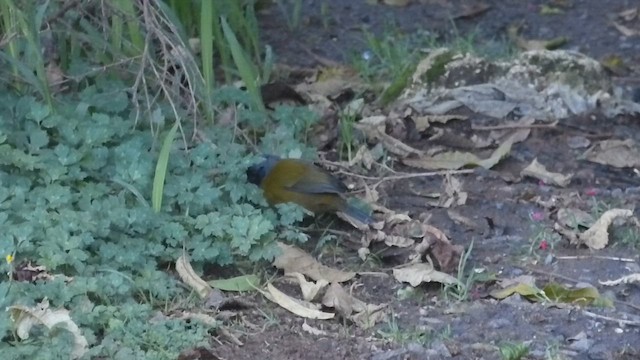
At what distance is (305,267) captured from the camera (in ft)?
13.9

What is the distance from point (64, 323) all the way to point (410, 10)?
4.73 metres

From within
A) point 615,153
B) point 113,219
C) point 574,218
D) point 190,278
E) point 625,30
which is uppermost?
point 113,219

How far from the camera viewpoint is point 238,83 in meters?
5.94

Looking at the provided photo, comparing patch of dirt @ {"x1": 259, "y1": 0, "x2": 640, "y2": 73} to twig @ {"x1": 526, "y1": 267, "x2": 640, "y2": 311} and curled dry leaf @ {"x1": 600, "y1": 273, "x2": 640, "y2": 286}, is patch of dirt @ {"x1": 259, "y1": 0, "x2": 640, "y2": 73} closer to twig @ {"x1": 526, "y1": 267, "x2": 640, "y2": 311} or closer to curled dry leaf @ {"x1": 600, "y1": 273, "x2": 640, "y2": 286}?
twig @ {"x1": 526, "y1": 267, "x2": 640, "y2": 311}

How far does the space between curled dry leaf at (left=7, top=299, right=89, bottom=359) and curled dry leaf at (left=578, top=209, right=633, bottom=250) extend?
6.53 feet

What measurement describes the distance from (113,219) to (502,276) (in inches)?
52.6

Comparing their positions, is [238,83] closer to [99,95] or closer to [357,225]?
[99,95]

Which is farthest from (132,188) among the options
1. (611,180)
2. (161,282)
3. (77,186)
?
(611,180)

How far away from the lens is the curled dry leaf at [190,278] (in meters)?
3.96

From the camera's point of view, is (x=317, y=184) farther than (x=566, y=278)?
Yes

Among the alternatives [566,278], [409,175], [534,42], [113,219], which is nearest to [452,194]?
[409,175]

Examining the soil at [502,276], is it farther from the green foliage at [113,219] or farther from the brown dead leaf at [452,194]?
the green foliage at [113,219]

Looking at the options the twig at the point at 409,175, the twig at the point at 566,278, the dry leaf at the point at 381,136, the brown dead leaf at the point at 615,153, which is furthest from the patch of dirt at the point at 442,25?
the twig at the point at 566,278

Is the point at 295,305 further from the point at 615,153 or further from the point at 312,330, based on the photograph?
the point at 615,153
